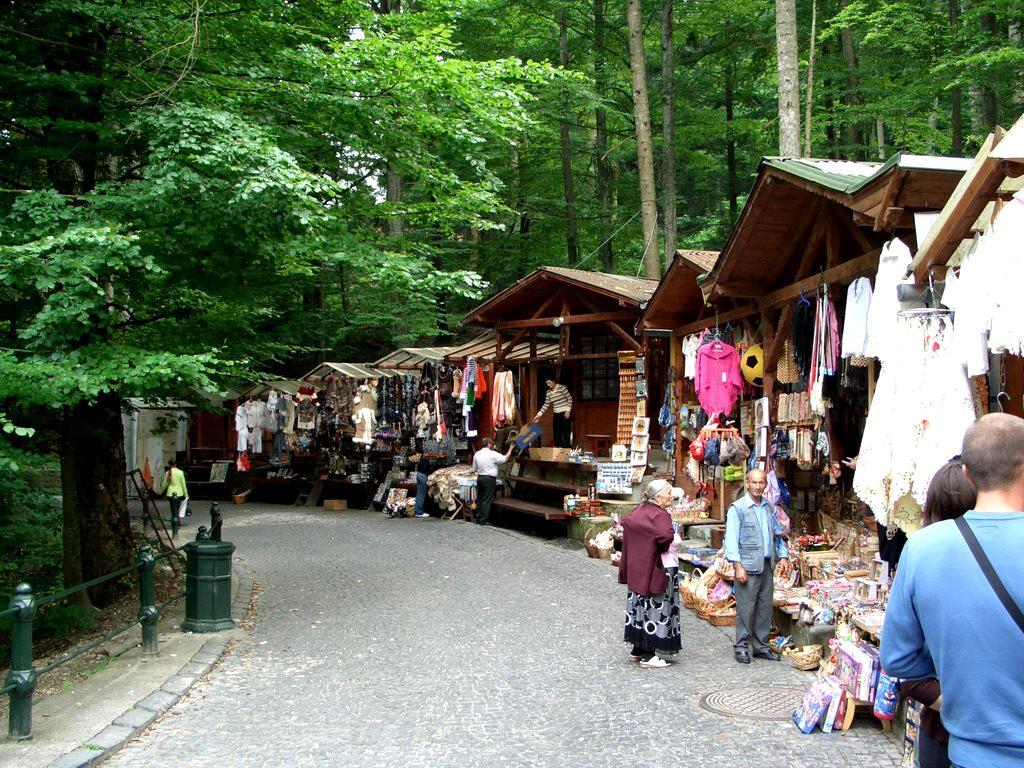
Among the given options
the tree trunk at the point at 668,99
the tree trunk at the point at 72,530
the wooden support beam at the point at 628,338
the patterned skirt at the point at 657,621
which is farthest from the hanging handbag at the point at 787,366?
the tree trunk at the point at 668,99

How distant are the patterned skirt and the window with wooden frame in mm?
12193

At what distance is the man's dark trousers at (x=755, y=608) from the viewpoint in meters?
8.59

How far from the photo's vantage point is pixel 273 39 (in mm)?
11281

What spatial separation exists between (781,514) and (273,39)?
8508mm

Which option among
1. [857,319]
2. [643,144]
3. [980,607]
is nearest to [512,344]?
[643,144]

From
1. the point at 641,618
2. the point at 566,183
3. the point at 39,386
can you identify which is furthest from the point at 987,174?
the point at 566,183

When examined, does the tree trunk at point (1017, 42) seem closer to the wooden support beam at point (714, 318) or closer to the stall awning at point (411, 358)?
the wooden support beam at point (714, 318)

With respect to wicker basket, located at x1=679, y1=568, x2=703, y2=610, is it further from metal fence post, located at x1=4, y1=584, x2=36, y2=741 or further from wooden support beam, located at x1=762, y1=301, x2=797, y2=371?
metal fence post, located at x1=4, y1=584, x2=36, y2=741

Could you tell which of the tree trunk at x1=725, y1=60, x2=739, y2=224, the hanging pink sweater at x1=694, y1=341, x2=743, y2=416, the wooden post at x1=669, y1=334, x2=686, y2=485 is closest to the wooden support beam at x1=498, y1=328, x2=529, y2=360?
the wooden post at x1=669, y1=334, x2=686, y2=485

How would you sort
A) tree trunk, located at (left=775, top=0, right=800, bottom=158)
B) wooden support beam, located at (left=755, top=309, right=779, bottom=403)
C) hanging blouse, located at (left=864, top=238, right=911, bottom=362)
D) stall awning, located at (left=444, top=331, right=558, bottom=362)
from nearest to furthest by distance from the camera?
1. hanging blouse, located at (left=864, top=238, right=911, bottom=362)
2. wooden support beam, located at (left=755, top=309, right=779, bottom=403)
3. tree trunk, located at (left=775, top=0, right=800, bottom=158)
4. stall awning, located at (left=444, top=331, right=558, bottom=362)

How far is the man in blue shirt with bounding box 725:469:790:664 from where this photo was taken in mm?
8562

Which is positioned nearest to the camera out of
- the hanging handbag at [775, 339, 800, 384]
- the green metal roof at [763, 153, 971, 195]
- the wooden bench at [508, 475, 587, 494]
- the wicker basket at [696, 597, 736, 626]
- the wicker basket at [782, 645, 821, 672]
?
the green metal roof at [763, 153, 971, 195]

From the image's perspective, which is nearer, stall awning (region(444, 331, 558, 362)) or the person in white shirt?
the person in white shirt

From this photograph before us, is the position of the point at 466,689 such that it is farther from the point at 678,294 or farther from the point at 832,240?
the point at 678,294
